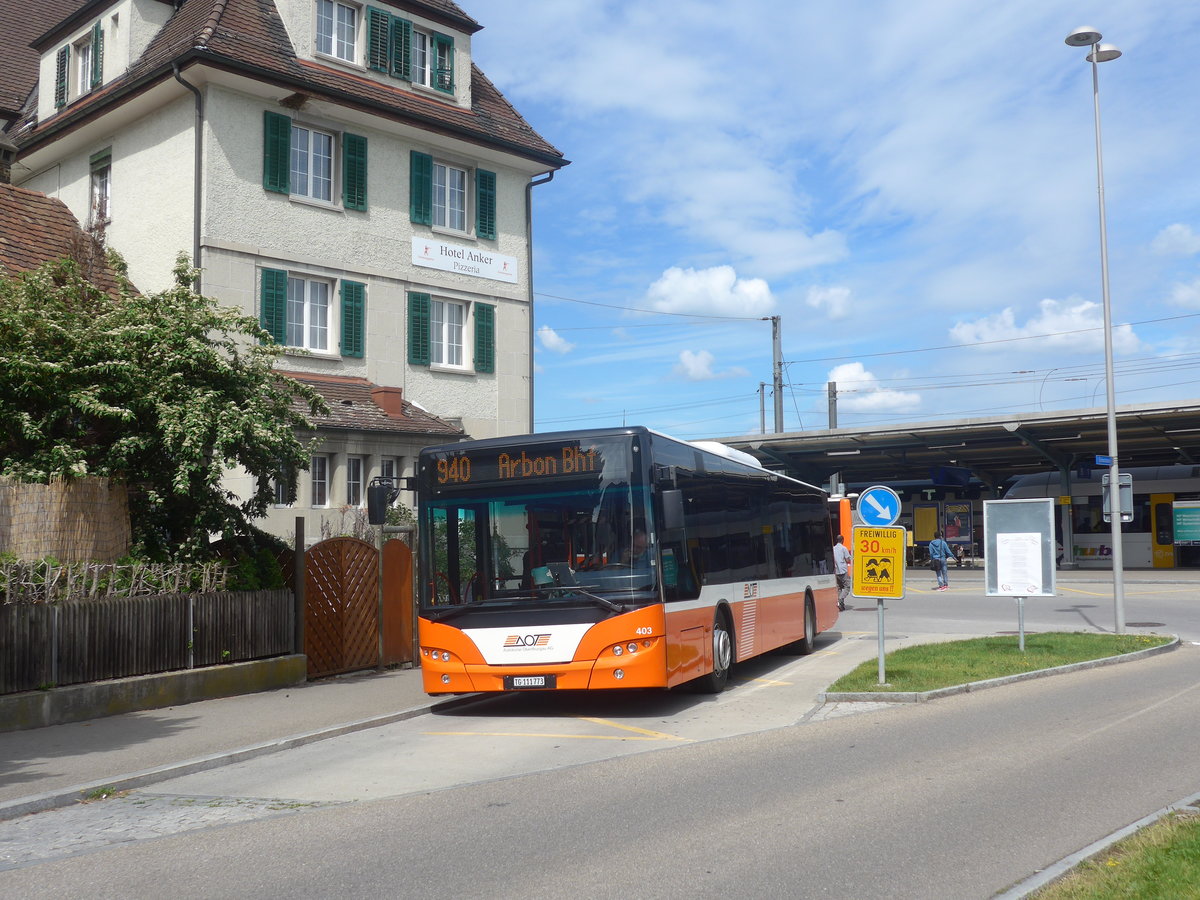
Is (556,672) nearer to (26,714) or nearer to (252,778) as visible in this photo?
(252,778)

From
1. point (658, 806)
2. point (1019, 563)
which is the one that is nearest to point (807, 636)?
point (1019, 563)

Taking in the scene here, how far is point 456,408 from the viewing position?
2656cm

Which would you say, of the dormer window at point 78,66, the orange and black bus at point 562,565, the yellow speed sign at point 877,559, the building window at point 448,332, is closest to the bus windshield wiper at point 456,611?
the orange and black bus at point 562,565

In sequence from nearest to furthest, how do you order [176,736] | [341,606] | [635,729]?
1. [176,736]
2. [635,729]
3. [341,606]

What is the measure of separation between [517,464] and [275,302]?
12.2m

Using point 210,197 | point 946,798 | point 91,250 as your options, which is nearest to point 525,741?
point 946,798

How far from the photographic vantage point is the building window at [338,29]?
24.8 meters

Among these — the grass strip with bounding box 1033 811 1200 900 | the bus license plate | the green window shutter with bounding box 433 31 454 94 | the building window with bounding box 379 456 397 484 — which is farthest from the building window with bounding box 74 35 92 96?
the grass strip with bounding box 1033 811 1200 900

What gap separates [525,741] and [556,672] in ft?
3.48

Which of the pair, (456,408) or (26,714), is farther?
(456,408)

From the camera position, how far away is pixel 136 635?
12.7 m

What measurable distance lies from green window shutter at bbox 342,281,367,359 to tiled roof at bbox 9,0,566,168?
140 inches

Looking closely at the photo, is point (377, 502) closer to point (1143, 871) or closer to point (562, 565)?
point (562, 565)

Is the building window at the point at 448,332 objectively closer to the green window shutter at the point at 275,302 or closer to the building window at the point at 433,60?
the green window shutter at the point at 275,302
